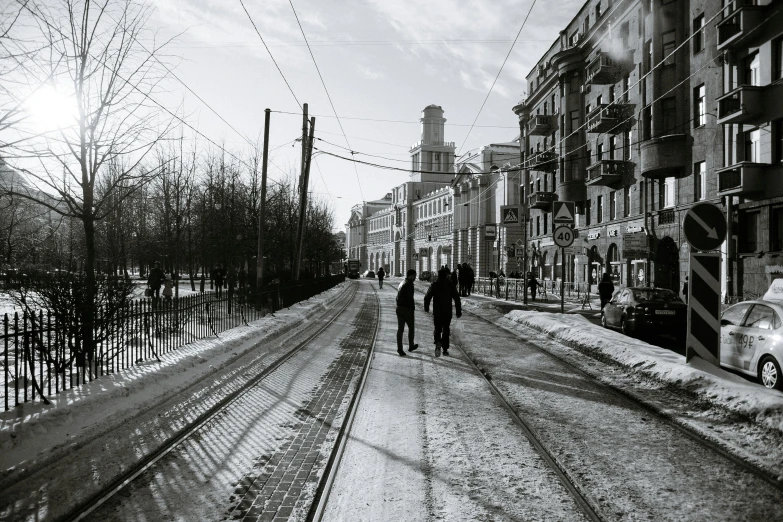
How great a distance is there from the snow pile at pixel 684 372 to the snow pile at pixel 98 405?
6.90 m

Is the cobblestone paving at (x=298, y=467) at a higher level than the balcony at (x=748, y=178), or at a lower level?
lower

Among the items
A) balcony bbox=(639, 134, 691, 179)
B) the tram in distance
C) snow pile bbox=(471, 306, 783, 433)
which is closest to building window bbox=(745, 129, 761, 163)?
balcony bbox=(639, 134, 691, 179)

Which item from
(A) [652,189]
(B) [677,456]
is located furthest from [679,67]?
(B) [677,456]

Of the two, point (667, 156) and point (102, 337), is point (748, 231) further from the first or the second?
point (102, 337)

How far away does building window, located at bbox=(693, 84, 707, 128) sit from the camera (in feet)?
88.4

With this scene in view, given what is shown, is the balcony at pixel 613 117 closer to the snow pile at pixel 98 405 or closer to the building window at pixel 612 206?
the building window at pixel 612 206

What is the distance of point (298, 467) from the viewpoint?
505cm

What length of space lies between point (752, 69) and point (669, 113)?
678 centimetres

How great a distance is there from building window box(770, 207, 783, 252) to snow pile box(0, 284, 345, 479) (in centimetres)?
1957

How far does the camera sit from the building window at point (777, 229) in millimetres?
21484

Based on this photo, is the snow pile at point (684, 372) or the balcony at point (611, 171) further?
the balcony at point (611, 171)

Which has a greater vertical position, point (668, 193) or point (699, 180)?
point (699, 180)

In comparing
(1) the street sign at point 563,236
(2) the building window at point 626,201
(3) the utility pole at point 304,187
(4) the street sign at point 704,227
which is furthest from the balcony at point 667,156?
(4) the street sign at point 704,227

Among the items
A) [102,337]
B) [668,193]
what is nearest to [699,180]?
[668,193]
